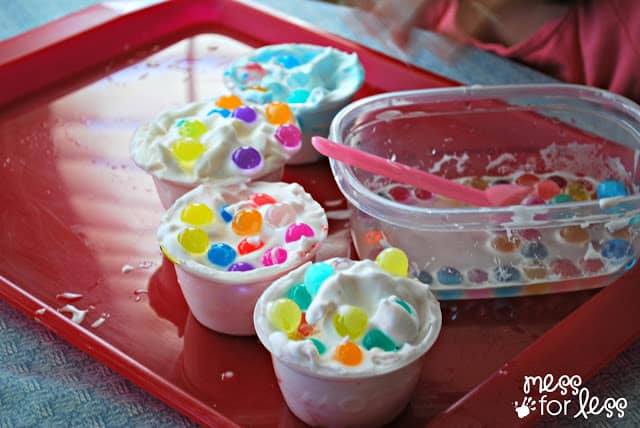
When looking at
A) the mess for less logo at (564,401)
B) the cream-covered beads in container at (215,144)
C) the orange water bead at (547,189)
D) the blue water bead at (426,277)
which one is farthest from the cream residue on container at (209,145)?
the mess for less logo at (564,401)

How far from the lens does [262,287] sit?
1.13m

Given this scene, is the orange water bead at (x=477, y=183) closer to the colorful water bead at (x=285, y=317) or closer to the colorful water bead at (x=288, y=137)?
the colorful water bead at (x=288, y=137)

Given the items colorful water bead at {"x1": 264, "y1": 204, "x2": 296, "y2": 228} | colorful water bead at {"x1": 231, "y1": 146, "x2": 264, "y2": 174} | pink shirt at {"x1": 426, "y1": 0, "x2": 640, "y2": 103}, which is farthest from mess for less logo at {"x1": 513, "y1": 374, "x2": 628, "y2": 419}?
pink shirt at {"x1": 426, "y1": 0, "x2": 640, "y2": 103}

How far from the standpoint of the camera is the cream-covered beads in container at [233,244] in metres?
1.12

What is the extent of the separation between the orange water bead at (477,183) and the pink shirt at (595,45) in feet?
0.95

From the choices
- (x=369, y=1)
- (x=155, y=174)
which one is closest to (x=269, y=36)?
(x=155, y=174)

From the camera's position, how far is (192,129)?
1327mm

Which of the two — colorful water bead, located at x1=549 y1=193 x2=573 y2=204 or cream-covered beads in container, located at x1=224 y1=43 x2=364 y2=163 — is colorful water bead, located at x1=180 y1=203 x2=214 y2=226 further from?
colorful water bead, located at x1=549 y1=193 x2=573 y2=204

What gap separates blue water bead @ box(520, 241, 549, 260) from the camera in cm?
123

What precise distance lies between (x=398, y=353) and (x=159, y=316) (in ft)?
1.24

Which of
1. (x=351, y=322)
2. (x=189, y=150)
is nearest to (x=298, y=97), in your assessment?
(x=189, y=150)

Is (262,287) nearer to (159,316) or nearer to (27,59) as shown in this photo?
(159,316)

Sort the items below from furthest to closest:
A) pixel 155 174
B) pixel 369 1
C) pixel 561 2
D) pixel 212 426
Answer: pixel 561 2, pixel 155 174, pixel 212 426, pixel 369 1

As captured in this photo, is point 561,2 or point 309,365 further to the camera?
point 561,2
